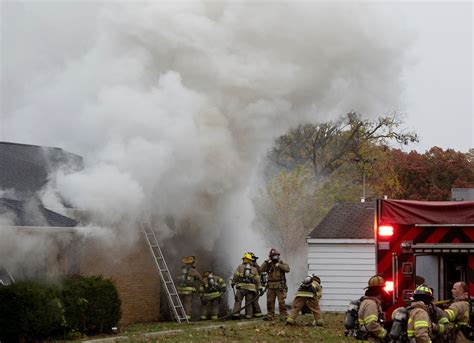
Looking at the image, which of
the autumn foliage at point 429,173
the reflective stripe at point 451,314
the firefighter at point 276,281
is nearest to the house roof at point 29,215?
the firefighter at point 276,281

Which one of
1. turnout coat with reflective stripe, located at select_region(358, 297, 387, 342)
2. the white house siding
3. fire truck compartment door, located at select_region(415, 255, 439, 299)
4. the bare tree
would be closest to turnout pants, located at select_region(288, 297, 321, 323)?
fire truck compartment door, located at select_region(415, 255, 439, 299)

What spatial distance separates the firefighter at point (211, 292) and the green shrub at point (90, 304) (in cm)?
384

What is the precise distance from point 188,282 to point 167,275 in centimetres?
52

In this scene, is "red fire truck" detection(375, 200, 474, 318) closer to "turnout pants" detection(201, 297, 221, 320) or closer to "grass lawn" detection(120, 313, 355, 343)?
"grass lawn" detection(120, 313, 355, 343)

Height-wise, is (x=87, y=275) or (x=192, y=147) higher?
(x=192, y=147)

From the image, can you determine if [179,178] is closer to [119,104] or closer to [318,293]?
[119,104]

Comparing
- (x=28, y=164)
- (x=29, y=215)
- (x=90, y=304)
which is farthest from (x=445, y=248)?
(x=28, y=164)

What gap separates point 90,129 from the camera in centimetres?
1697

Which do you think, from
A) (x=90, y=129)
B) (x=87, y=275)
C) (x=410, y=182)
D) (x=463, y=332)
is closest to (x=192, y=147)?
(x=90, y=129)

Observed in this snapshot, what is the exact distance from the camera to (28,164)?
19453mm

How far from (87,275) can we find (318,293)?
202 inches

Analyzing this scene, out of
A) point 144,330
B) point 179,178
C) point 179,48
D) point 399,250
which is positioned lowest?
point 144,330

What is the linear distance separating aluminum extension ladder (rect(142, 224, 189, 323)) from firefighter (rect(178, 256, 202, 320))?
18cm

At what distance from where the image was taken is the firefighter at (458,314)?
11841mm
